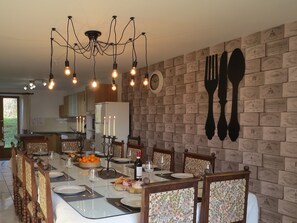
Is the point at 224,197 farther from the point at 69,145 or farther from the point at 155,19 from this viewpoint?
the point at 69,145

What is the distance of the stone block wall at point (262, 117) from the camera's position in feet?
9.49

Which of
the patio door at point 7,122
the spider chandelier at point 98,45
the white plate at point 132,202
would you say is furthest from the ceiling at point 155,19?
the patio door at point 7,122

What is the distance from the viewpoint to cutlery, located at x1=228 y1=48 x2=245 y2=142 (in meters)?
3.45

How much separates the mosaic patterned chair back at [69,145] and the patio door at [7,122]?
197 inches

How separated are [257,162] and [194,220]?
1650mm

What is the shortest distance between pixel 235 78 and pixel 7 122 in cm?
787

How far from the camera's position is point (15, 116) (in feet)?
30.2

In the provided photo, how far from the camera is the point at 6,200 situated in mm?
4477

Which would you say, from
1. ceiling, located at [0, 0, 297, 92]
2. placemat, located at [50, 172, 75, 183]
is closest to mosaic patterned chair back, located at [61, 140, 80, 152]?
ceiling, located at [0, 0, 297, 92]

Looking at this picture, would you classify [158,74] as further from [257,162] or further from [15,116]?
[15,116]

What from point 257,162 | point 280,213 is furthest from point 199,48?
point 280,213

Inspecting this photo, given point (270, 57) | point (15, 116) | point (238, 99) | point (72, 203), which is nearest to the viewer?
point (72, 203)

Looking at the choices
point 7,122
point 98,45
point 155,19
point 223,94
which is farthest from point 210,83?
point 7,122

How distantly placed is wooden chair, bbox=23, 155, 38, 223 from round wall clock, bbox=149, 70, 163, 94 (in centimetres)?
280
